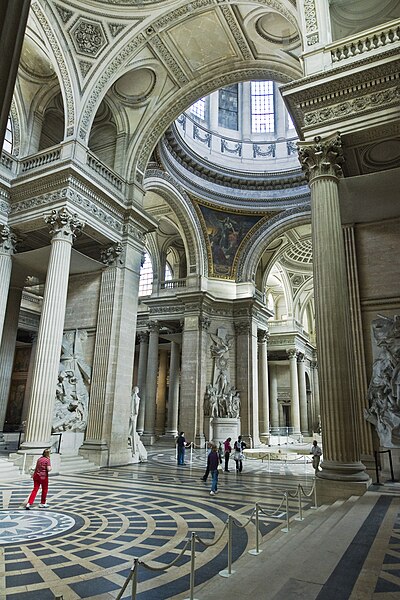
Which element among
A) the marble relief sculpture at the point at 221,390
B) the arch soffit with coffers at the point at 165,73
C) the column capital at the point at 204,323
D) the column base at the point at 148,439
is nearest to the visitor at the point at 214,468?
the arch soffit with coffers at the point at 165,73

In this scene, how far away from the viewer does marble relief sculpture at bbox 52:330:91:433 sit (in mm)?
12086

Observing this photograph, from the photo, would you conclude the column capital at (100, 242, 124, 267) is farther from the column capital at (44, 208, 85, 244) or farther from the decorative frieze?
the decorative frieze

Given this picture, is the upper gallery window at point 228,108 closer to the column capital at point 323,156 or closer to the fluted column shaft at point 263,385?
the fluted column shaft at point 263,385

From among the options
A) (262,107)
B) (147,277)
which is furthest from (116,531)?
(262,107)

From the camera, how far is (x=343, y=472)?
6.52 m

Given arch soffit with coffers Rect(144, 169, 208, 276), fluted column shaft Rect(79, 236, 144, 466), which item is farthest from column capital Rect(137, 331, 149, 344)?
fluted column shaft Rect(79, 236, 144, 466)

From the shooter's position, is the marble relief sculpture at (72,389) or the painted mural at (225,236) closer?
the marble relief sculpture at (72,389)

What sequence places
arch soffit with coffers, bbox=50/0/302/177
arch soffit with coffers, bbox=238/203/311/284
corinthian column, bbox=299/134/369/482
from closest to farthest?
corinthian column, bbox=299/134/369/482 < arch soffit with coffers, bbox=50/0/302/177 < arch soffit with coffers, bbox=238/203/311/284

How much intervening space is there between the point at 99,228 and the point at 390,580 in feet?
38.5

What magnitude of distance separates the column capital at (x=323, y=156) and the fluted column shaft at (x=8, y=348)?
12498 mm

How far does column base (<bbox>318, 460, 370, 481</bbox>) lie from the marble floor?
432mm

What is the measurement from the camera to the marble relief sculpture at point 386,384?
8031 mm

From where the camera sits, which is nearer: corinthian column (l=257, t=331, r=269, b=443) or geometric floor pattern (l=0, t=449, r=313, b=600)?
geometric floor pattern (l=0, t=449, r=313, b=600)

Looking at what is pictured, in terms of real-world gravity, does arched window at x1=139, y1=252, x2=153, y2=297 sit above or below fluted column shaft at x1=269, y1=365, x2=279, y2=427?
above
